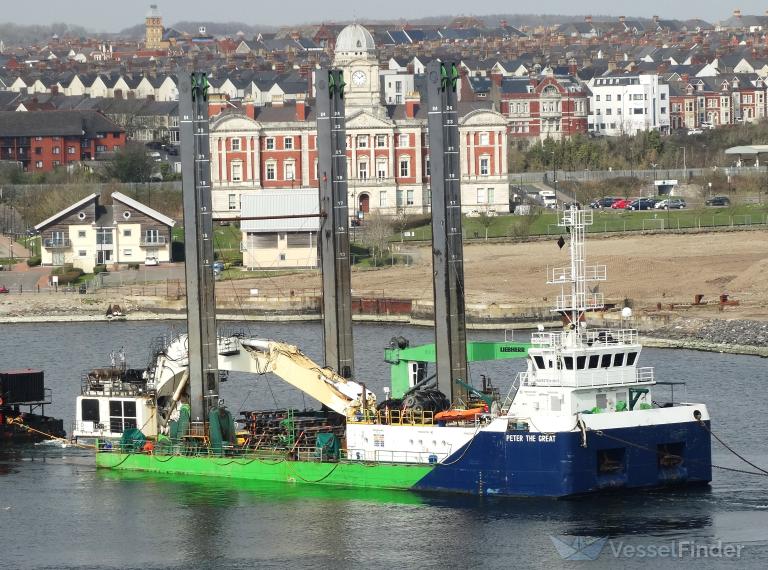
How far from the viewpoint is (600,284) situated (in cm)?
11212

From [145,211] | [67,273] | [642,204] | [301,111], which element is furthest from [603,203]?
[67,273]

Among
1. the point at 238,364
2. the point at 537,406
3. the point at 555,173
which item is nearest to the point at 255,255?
the point at 555,173

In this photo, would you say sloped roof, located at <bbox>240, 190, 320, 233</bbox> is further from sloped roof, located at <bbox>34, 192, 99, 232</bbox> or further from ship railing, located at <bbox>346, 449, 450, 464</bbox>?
ship railing, located at <bbox>346, 449, 450, 464</bbox>

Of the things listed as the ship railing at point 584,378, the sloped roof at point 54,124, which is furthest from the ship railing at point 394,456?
the sloped roof at point 54,124

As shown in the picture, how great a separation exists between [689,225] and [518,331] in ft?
109

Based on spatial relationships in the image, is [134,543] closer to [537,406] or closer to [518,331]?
[537,406]

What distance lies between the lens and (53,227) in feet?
416

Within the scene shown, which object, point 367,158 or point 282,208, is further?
point 367,158

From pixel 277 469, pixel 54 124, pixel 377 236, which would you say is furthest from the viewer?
pixel 54 124

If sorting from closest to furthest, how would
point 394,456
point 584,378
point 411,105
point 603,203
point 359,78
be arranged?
point 584,378
point 394,456
point 603,203
point 411,105
point 359,78

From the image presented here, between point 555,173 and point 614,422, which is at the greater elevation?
point 555,173

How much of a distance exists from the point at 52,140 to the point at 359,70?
39.6 metres

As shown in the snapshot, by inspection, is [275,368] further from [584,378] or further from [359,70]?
[359,70]

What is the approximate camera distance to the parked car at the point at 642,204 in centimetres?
14388
